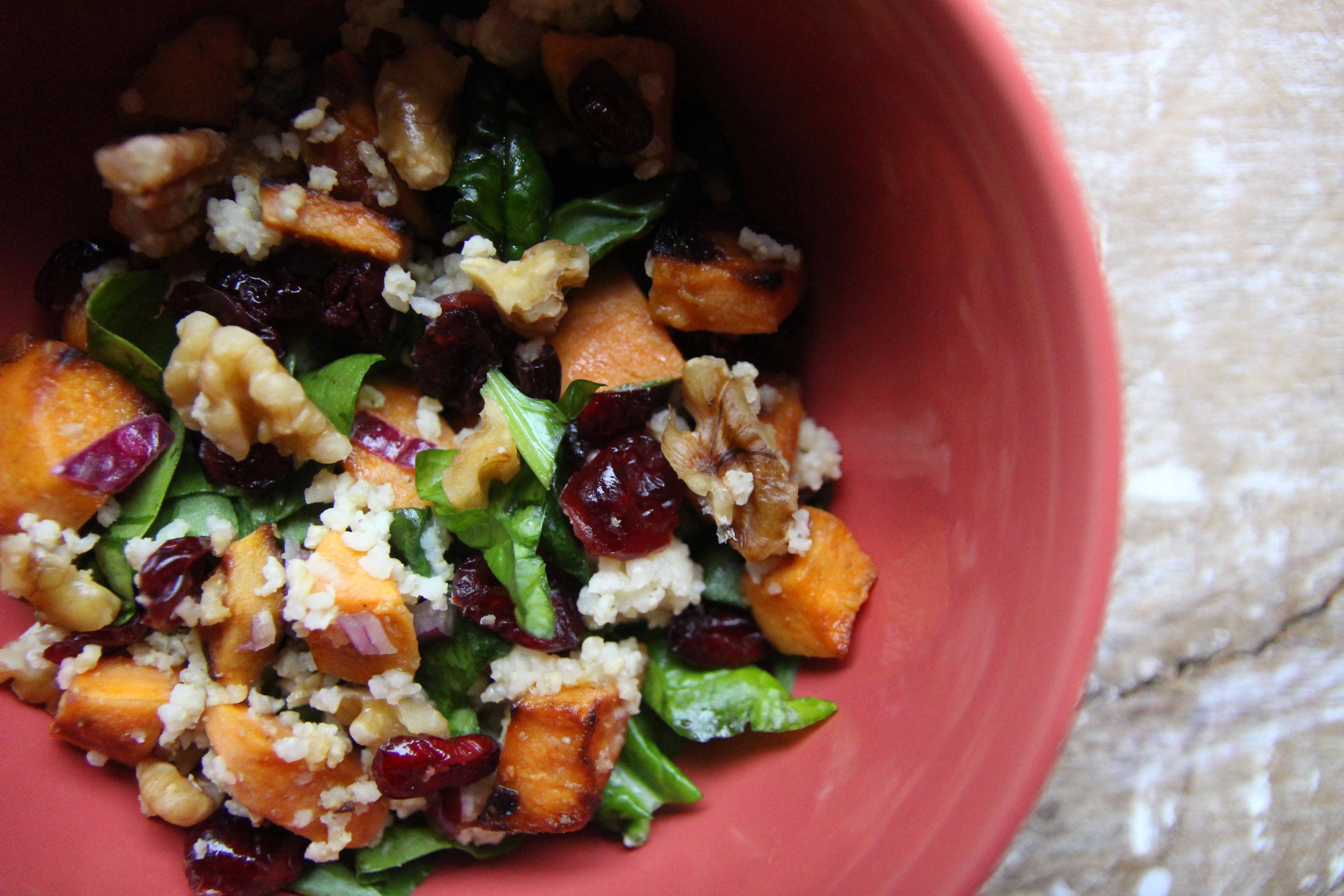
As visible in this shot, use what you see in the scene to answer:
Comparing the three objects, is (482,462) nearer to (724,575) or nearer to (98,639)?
(724,575)

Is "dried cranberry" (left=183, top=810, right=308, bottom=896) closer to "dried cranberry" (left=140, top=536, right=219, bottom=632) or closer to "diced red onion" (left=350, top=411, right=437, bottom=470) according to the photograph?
"dried cranberry" (left=140, top=536, right=219, bottom=632)

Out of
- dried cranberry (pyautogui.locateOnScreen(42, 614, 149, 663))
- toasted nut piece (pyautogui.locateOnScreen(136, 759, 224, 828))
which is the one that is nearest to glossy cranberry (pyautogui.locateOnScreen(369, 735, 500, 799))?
toasted nut piece (pyautogui.locateOnScreen(136, 759, 224, 828))

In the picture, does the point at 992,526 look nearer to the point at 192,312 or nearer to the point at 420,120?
the point at 420,120

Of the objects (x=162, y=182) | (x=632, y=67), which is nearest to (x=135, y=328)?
(x=162, y=182)

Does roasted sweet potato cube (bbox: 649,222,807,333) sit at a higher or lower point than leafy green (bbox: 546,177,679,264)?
lower

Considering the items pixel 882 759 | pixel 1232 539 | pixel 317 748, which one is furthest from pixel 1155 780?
pixel 317 748

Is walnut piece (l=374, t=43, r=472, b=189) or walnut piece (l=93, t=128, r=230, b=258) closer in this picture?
walnut piece (l=93, t=128, r=230, b=258)

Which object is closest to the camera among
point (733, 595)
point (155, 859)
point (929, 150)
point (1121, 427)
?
point (1121, 427)
